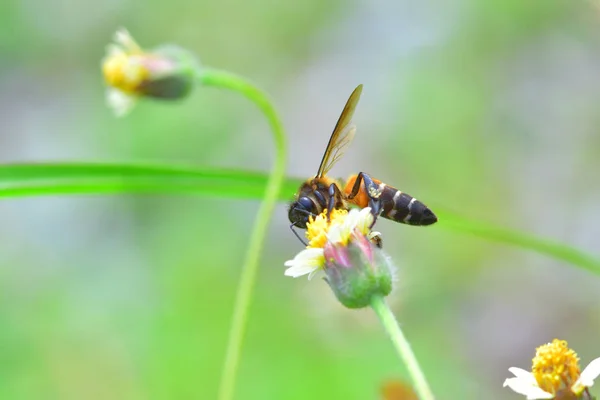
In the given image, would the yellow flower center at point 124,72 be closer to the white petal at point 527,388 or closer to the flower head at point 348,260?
the flower head at point 348,260

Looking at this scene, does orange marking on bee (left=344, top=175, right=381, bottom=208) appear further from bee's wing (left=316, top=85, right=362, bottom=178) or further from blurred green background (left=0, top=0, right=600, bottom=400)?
blurred green background (left=0, top=0, right=600, bottom=400)

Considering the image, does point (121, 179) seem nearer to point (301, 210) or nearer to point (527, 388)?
point (301, 210)

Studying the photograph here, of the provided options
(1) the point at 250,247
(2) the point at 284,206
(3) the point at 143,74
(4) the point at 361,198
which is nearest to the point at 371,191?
(4) the point at 361,198

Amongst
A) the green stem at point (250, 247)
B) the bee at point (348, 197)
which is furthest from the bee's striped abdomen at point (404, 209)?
the green stem at point (250, 247)

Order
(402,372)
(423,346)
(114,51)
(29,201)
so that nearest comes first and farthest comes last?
1. (114,51)
2. (402,372)
3. (423,346)
4. (29,201)

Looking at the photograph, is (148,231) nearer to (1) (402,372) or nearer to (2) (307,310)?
(2) (307,310)

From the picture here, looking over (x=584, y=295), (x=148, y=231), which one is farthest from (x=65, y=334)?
(x=584, y=295)
